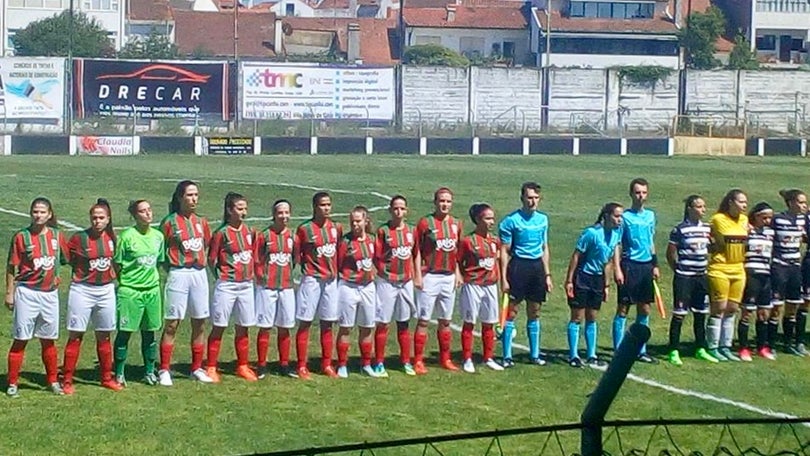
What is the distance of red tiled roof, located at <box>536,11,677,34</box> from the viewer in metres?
89.9

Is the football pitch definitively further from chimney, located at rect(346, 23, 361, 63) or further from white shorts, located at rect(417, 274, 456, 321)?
chimney, located at rect(346, 23, 361, 63)

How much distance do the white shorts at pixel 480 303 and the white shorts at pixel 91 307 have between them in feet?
11.4

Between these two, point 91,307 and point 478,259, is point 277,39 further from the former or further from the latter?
point 91,307

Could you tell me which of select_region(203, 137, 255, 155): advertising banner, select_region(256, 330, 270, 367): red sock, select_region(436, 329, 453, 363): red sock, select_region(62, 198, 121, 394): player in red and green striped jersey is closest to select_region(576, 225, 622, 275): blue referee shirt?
select_region(436, 329, 453, 363): red sock

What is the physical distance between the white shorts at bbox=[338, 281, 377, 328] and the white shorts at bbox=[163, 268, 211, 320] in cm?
132

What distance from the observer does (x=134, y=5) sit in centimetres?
10438

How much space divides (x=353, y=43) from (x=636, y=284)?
266 feet

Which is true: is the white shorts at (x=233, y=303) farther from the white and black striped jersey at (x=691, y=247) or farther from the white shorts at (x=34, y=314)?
the white and black striped jersey at (x=691, y=247)

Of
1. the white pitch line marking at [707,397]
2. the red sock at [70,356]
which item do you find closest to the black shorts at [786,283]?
the white pitch line marking at [707,397]

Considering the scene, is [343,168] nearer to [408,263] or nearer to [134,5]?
[408,263]

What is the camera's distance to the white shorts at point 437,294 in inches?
570

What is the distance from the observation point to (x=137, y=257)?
518 inches

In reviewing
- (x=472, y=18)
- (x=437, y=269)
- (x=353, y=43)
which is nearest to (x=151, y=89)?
(x=353, y=43)

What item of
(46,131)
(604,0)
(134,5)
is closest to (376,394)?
(46,131)
